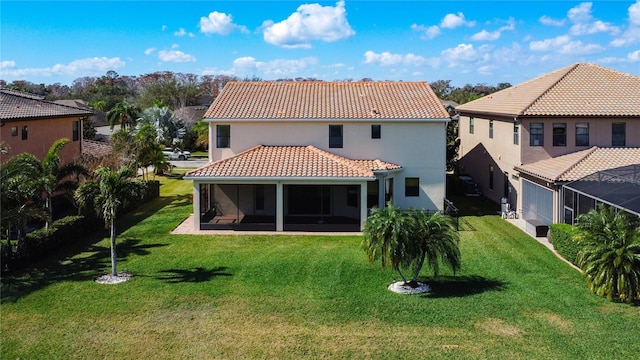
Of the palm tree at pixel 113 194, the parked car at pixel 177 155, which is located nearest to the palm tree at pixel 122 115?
the parked car at pixel 177 155

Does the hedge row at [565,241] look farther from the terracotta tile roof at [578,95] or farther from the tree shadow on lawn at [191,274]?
the tree shadow on lawn at [191,274]

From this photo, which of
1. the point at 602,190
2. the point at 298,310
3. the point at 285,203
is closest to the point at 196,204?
the point at 285,203

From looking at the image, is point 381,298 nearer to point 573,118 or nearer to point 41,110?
point 573,118

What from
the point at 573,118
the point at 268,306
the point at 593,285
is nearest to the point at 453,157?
the point at 573,118

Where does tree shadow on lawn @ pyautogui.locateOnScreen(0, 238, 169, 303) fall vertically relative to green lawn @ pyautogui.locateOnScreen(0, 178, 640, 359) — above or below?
above

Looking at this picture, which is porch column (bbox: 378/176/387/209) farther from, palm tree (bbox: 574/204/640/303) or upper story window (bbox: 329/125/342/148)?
palm tree (bbox: 574/204/640/303)

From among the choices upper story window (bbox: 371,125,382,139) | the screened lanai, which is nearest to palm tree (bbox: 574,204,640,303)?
the screened lanai
